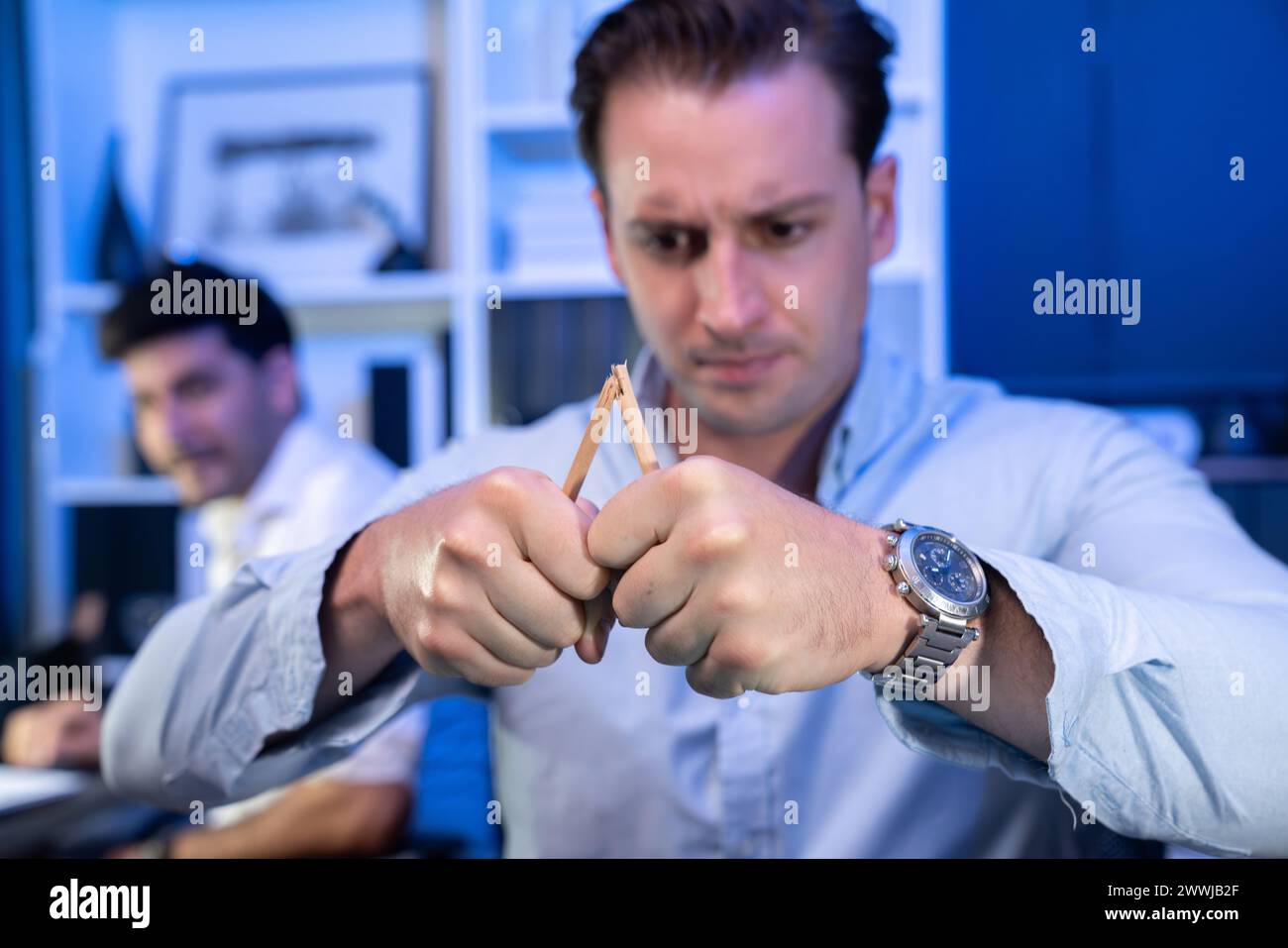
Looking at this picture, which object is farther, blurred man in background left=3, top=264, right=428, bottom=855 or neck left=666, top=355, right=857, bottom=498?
blurred man in background left=3, top=264, right=428, bottom=855

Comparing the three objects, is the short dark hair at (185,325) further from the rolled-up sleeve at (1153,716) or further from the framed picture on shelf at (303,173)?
the rolled-up sleeve at (1153,716)

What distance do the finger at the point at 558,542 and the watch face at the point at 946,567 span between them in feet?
0.58

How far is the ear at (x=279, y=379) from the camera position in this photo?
191 centimetres

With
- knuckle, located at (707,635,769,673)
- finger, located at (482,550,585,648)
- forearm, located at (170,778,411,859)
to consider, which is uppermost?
finger, located at (482,550,585,648)

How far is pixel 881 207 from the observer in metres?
1.08

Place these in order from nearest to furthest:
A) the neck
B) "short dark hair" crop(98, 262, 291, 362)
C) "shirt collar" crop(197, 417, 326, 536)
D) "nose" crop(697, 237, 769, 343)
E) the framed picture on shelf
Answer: "nose" crop(697, 237, 769, 343)
the neck
"shirt collar" crop(197, 417, 326, 536)
"short dark hair" crop(98, 262, 291, 362)
the framed picture on shelf

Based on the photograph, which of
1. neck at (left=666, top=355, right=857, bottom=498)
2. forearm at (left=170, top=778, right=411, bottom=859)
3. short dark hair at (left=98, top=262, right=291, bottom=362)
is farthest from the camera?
short dark hair at (left=98, top=262, right=291, bottom=362)

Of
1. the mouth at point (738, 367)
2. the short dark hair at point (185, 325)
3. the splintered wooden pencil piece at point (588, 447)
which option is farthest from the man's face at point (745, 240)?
the short dark hair at point (185, 325)

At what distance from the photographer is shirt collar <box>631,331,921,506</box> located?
3.15ft

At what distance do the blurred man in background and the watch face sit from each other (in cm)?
93

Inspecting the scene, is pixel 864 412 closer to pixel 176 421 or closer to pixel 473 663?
pixel 473 663

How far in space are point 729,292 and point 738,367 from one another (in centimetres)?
7

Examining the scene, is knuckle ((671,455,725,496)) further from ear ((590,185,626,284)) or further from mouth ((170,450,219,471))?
mouth ((170,450,219,471))

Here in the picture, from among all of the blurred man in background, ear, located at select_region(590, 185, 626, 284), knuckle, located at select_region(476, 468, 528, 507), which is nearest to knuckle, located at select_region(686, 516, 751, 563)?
knuckle, located at select_region(476, 468, 528, 507)
